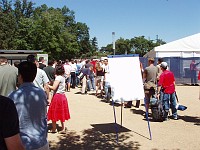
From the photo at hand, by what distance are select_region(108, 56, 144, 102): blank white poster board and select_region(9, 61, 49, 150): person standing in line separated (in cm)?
345

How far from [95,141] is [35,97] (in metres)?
3.49

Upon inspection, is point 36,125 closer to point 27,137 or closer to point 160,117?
point 27,137

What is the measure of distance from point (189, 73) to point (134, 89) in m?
14.3

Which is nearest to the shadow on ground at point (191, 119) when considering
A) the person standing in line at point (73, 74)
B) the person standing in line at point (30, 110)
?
the person standing in line at point (30, 110)

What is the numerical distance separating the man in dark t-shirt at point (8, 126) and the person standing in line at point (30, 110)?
1043 millimetres

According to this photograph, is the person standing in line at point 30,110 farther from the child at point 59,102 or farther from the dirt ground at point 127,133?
the child at point 59,102

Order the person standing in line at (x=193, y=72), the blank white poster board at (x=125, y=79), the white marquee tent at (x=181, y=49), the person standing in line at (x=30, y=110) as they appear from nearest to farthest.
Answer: the person standing in line at (x=30, y=110) < the blank white poster board at (x=125, y=79) < the person standing in line at (x=193, y=72) < the white marquee tent at (x=181, y=49)

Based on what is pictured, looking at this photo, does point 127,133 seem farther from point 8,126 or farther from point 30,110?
point 8,126

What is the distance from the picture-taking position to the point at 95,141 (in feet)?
20.5

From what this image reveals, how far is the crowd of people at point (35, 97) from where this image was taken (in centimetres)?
187

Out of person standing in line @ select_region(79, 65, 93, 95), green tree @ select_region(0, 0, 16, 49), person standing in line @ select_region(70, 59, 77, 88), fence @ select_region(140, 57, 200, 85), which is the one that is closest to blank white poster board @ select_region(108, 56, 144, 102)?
person standing in line @ select_region(79, 65, 93, 95)

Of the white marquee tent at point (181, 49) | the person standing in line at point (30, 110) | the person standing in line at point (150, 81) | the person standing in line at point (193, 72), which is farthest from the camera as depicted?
the white marquee tent at point (181, 49)

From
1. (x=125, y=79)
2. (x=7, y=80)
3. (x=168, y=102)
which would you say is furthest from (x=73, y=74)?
(x=7, y=80)

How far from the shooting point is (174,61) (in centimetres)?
2022
